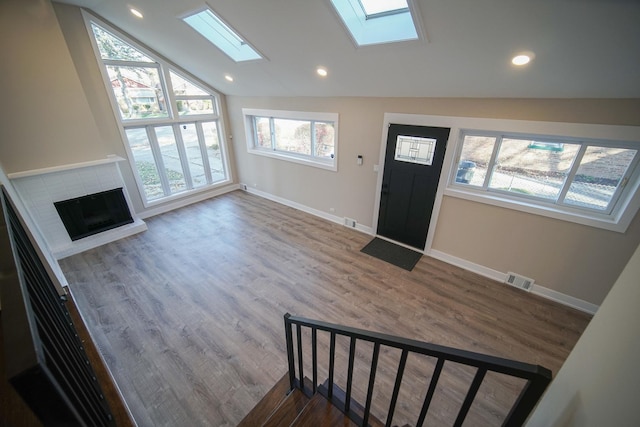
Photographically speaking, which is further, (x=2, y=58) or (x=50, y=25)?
(x=50, y=25)

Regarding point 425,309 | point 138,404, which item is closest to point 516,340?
point 425,309

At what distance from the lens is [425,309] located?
3094 millimetres

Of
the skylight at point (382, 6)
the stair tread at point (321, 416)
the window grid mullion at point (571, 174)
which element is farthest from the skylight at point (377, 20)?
the stair tread at point (321, 416)

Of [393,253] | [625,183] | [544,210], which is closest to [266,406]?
[393,253]

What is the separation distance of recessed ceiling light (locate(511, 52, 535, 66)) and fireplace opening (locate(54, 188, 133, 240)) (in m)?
5.91

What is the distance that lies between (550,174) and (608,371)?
318 cm

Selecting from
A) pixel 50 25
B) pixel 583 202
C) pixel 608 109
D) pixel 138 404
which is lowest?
pixel 138 404

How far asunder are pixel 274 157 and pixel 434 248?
3.86 meters

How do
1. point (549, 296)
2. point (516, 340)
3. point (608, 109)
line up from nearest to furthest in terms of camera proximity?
point (608, 109)
point (516, 340)
point (549, 296)

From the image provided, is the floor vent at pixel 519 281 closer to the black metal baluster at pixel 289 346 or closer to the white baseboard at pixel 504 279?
the white baseboard at pixel 504 279

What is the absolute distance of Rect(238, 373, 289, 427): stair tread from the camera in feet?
5.94

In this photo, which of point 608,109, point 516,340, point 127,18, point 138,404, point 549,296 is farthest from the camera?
point 127,18

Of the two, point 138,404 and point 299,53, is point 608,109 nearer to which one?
point 299,53

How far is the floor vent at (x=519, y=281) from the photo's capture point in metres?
3.33
